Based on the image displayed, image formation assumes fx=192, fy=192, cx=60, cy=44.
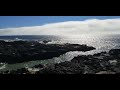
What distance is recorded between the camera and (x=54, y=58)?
47688mm

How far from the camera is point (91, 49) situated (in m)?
64.4

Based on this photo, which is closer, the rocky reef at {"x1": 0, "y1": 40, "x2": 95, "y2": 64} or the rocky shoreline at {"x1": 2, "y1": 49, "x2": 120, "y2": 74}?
the rocky shoreline at {"x1": 2, "y1": 49, "x2": 120, "y2": 74}

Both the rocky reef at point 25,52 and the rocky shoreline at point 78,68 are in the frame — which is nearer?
the rocky shoreline at point 78,68

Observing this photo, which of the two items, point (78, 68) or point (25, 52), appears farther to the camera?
point (25, 52)
